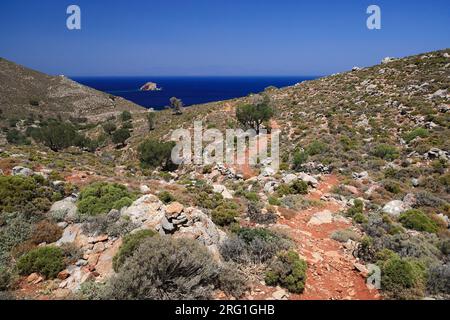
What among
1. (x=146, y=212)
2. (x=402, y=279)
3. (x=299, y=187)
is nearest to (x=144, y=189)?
(x=146, y=212)

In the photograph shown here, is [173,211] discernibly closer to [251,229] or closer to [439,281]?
[251,229]

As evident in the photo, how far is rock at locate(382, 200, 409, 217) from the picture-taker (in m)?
13.4

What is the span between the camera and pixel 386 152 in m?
21.7

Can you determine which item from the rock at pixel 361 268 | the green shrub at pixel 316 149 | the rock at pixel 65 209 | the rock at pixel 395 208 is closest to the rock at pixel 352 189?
the rock at pixel 395 208

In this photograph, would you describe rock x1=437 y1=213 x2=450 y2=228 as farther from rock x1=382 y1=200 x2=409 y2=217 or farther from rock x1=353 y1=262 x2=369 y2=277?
rock x1=353 y1=262 x2=369 y2=277

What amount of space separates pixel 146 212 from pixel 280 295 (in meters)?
→ 5.52

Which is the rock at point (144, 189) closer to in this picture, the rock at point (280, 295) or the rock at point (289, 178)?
the rock at point (289, 178)

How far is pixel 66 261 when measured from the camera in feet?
25.7

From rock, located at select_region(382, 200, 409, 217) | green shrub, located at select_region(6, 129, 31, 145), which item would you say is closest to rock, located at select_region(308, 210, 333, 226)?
rock, located at select_region(382, 200, 409, 217)

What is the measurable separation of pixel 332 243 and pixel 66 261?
8.95 meters

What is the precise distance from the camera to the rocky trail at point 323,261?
729 cm

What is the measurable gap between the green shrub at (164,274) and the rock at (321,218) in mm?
6574

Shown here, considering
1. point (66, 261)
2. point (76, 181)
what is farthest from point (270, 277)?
point (76, 181)
